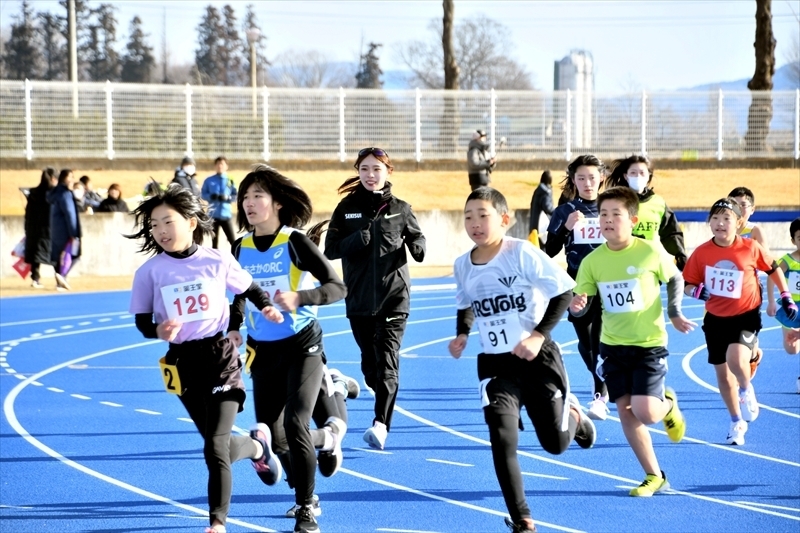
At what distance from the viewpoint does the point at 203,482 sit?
776cm

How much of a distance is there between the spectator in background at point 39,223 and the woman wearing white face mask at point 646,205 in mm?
13760

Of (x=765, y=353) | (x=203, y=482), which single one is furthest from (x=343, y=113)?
(x=203, y=482)

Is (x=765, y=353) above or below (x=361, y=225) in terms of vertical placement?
below

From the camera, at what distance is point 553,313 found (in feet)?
20.5

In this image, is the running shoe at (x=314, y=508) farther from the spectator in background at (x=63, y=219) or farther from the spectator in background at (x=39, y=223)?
the spectator in background at (x=39, y=223)

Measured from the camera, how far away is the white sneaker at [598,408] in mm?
9273

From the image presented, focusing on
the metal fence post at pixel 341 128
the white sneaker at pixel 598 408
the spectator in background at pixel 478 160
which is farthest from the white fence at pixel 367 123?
the white sneaker at pixel 598 408

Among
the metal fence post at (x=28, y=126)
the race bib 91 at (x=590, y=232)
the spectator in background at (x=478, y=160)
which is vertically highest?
the metal fence post at (x=28, y=126)

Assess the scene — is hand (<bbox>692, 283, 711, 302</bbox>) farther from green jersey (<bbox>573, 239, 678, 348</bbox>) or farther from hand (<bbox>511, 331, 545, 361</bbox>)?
hand (<bbox>511, 331, 545, 361</bbox>)

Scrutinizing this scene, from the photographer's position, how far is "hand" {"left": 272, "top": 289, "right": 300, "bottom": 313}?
20.5ft

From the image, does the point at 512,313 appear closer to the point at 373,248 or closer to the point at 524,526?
the point at 524,526

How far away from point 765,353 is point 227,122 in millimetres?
22643

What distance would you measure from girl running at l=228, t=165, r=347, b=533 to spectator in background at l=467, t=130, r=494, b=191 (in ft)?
67.3

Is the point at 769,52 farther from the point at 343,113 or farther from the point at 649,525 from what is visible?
the point at 649,525
